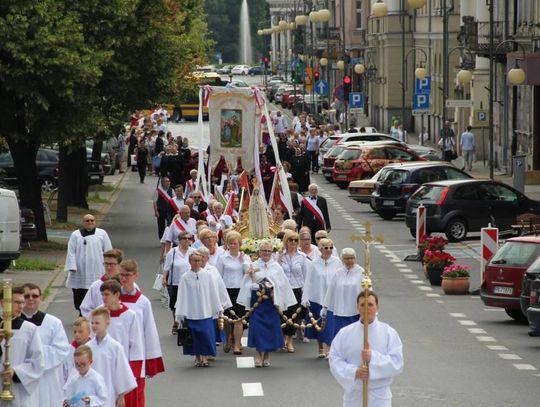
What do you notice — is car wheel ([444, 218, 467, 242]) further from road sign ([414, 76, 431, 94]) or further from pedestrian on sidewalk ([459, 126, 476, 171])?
road sign ([414, 76, 431, 94])

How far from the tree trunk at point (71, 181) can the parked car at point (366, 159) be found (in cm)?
976

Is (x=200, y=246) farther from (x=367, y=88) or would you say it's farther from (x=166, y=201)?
(x=367, y=88)

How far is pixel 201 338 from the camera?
21797 millimetres

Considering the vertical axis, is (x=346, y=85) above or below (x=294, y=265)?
below

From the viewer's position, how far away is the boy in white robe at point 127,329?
1641 cm

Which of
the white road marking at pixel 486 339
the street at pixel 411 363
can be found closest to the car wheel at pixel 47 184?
the street at pixel 411 363

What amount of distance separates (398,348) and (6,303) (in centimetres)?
316

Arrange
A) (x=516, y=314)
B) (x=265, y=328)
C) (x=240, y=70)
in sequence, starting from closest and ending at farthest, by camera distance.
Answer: (x=265, y=328) < (x=516, y=314) < (x=240, y=70)

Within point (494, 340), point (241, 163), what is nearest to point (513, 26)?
point (241, 163)

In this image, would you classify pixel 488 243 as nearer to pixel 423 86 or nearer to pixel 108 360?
pixel 108 360

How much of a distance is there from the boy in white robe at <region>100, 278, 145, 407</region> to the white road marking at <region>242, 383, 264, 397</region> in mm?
3047

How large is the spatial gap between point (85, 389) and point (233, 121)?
21.9m

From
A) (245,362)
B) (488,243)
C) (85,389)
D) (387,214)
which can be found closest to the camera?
(85,389)

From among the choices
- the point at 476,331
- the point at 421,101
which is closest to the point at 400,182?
the point at 421,101
